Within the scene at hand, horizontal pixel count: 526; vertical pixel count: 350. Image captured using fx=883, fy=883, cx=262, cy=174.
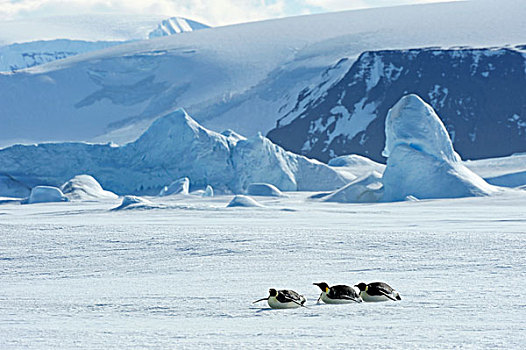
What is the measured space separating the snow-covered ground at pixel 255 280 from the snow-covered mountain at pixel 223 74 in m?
50.2

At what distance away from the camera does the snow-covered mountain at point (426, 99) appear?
54.2m

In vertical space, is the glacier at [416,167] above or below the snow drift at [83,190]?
above

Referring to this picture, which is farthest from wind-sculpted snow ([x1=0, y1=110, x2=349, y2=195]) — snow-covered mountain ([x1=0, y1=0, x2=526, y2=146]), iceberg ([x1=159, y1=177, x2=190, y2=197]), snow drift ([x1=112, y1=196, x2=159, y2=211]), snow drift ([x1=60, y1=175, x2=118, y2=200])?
→ snow-covered mountain ([x1=0, y1=0, x2=526, y2=146])

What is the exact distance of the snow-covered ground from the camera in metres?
4.91

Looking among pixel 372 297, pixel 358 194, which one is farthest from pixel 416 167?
pixel 372 297

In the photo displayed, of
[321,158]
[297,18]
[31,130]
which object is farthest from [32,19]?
[321,158]

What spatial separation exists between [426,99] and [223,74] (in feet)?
61.0

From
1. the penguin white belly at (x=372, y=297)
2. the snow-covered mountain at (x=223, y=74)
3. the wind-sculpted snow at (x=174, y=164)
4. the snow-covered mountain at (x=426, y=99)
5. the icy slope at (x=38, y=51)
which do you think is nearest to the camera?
the penguin white belly at (x=372, y=297)

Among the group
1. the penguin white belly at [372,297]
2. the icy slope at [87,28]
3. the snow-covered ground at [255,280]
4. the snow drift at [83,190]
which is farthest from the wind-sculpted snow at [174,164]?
the icy slope at [87,28]

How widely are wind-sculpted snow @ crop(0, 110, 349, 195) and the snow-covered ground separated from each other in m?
14.2

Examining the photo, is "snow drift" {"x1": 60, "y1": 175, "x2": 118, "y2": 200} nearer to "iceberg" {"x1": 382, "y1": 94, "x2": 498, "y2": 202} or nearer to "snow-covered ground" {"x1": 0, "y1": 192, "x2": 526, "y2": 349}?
"iceberg" {"x1": 382, "y1": 94, "x2": 498, "y2": 202}

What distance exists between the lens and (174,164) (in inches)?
1187

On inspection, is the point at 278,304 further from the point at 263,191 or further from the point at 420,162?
the point at 263,191

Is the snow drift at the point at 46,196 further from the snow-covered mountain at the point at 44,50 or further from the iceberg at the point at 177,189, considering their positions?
the snow-covered mountain at the point at 44,50
